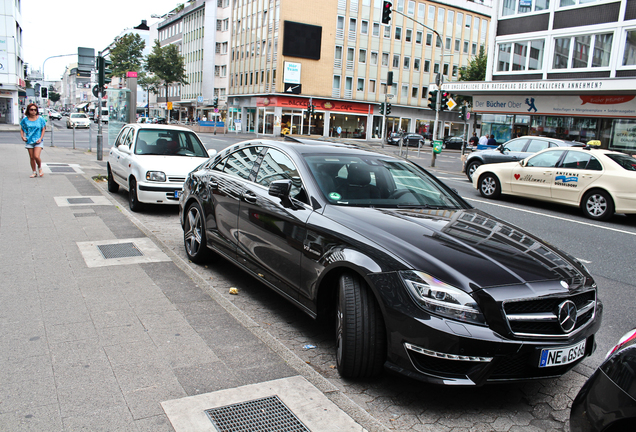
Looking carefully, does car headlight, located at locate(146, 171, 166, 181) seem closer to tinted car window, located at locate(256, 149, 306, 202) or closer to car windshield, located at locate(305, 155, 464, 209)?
tinted car window, located at locate(256, 149, 306, 202)

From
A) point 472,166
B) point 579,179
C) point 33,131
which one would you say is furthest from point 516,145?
point 33,131

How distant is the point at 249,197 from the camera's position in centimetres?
493

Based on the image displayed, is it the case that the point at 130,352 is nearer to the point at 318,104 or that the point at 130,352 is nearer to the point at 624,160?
the point at 624,160

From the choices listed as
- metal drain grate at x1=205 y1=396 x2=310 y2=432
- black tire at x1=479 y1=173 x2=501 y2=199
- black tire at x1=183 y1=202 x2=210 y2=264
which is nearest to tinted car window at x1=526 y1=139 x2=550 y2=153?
black tire at x1=479 y1=173 x2=501 y2=199

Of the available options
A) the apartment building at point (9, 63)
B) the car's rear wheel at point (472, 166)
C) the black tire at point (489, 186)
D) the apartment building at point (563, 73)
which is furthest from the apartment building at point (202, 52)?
the black tire at point (489, 186)

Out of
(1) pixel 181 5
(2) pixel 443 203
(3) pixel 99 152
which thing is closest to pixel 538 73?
(3) pixel 99 152

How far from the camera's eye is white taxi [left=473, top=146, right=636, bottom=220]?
37.2 feet

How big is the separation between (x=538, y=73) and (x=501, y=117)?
12.7 ft

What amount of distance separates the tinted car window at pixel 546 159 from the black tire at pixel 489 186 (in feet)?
3.62

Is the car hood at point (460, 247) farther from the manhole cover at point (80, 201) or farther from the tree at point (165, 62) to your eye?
the tree at point (165, 62)

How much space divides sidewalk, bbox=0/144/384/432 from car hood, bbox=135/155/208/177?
280 centimetres

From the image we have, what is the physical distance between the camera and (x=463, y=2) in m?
68.3

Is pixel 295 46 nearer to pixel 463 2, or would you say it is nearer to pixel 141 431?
pixel 463 2

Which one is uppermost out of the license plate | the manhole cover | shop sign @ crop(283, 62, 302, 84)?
shop sign @ crop(283, 62, 302, 84)
